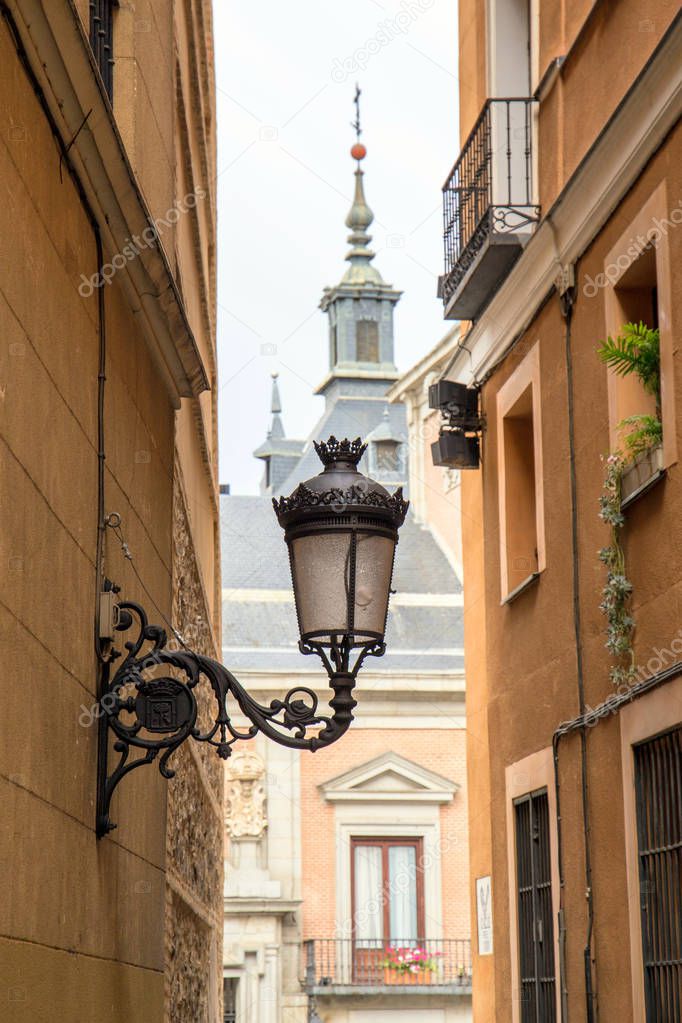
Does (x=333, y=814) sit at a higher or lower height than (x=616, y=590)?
higher

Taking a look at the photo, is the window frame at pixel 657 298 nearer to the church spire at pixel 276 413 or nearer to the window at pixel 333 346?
the window at pixel 333 346

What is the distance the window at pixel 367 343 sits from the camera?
56.7m

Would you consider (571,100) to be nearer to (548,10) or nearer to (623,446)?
(548,10)

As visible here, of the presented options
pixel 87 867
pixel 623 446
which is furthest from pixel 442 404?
pixel 87 867

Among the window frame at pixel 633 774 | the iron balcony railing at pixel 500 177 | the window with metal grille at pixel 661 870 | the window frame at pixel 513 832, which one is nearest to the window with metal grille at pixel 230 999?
the window frame at pixel 513 832

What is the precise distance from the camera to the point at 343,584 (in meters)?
5.55

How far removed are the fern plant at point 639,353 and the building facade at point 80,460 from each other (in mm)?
2154

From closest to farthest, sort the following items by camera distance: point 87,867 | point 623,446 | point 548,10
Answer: point 87,867
point 623,446
point 548,10

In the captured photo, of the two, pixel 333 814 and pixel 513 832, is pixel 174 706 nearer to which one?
pixel 513 832

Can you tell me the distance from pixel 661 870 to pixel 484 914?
471cm

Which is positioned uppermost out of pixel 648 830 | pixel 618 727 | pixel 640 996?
pixel 618 727

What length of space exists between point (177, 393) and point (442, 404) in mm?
4674

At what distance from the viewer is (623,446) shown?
8938 mm

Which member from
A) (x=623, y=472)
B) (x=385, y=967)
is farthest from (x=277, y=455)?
(x=623, y=472)
